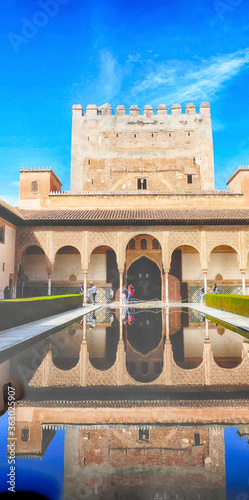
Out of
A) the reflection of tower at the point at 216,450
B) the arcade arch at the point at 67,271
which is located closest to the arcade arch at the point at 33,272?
the arcade arch at the point at 67,271

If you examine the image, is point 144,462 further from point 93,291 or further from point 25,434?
point 93,291

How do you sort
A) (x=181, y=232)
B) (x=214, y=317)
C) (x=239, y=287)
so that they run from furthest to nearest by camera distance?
(x=239, y=287) → (x=181, y=232) → (x=214, y=317)

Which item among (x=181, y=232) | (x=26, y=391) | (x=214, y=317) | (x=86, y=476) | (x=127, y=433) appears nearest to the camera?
(x=86, y=476)

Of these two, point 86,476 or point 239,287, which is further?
point 239,287

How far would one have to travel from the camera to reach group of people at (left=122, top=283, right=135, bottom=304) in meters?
19.1

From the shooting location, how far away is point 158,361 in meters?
4.97

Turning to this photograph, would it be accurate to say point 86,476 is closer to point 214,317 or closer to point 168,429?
point 168,429

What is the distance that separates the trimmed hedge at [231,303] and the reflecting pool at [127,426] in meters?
5.75

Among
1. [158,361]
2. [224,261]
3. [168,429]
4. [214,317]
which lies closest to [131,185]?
[224,261]

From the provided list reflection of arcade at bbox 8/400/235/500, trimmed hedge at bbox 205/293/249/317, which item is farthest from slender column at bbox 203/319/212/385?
trimmed hedge at bbox 205/293/249/317

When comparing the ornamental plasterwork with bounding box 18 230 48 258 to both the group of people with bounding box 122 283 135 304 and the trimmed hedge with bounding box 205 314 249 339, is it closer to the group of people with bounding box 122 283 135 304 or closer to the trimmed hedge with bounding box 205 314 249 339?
the group of people with bounding box 122 283 135 304

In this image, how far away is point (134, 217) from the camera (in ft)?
61.9

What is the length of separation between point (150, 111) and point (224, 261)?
15.8 metres

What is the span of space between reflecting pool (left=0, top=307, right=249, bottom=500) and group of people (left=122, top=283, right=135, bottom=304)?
45.7 feet
